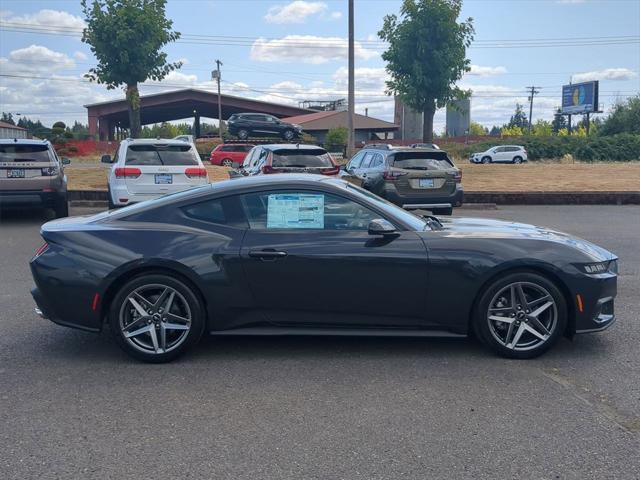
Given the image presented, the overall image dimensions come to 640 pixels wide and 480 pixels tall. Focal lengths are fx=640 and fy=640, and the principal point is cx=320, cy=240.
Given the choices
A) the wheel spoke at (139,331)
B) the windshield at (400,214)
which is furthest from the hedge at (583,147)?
the wheel spoke at (139,331)

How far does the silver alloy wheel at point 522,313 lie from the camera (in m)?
4.80

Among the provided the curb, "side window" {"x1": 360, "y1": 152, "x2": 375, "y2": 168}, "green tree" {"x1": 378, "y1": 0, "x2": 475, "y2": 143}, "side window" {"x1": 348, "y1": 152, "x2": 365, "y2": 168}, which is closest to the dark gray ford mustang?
"side window" {"x1": 360, "y1": 152, "x2": 375, "y2": 168}

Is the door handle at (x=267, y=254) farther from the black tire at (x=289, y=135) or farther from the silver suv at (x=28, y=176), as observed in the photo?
the black tire at (x=289, y=135)

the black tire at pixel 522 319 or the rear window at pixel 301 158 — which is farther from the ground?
the rear window at pixel 301 158

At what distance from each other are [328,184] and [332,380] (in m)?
1.55

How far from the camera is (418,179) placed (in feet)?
40.5

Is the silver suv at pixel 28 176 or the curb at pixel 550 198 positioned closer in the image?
the silver suv at pixel 28 176

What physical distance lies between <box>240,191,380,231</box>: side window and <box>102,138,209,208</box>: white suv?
686 cm

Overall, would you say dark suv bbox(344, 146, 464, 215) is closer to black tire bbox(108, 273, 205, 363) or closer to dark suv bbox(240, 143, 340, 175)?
dark suv bbox(240, 143, 340, 175)

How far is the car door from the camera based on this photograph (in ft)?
15.7

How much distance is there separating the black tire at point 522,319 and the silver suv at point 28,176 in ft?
32.0

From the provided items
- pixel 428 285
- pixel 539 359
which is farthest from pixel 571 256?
pixel 428 285

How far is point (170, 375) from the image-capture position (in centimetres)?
458

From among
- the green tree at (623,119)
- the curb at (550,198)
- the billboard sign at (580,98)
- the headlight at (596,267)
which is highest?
the billboard sign at (580,98)
